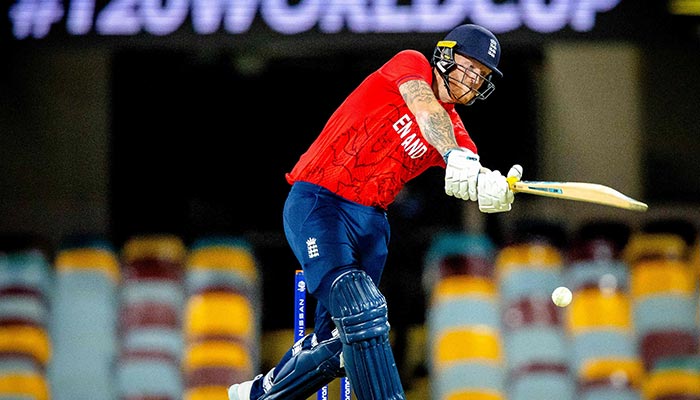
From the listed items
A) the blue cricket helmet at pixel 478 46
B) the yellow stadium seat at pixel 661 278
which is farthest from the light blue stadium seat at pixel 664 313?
the blue cricket helmet at pixel 478 46

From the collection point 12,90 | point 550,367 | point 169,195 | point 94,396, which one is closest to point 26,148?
point 12,90

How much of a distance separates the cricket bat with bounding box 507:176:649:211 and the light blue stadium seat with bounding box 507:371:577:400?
9.35 feet

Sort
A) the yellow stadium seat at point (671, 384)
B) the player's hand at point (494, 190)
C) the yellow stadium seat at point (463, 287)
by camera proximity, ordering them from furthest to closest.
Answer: the yellow stadium seat at point (463, 287) < the yellow stadium seat at point (671, 384) < the player's hand at point (494, 190)

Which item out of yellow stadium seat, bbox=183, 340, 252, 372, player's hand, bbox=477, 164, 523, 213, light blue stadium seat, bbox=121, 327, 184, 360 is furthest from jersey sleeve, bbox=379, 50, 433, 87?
light blue stadium seat, bbox=121, 327, 184, 360

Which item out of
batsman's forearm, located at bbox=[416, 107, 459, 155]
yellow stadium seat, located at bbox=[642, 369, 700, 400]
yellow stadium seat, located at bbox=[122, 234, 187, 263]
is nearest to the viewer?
batsman's forearm, located at bbox=[416, 107, 459, 155]

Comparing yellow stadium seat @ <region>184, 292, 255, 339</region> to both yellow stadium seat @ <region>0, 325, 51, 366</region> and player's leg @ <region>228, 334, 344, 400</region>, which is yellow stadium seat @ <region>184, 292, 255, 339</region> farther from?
player's leg @ <region>228, 334, 344, 400</region>

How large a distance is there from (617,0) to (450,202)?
1.36 metres

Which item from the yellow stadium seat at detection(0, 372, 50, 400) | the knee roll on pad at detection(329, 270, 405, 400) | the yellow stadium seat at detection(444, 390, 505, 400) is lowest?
the knee roll on pad at detection(329, 270, 405, 400)

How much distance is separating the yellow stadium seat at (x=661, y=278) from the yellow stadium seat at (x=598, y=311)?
4.1 inches

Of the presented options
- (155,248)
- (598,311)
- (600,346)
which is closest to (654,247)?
(598,311)

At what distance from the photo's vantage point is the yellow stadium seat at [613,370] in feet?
21.4

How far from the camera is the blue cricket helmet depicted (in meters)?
4.12

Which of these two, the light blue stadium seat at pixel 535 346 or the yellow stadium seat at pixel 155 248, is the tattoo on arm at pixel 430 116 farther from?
the yellow stadium seat at pixel 155 248

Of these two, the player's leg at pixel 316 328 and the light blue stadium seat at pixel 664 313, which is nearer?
the player's leg at pixel 316 328
